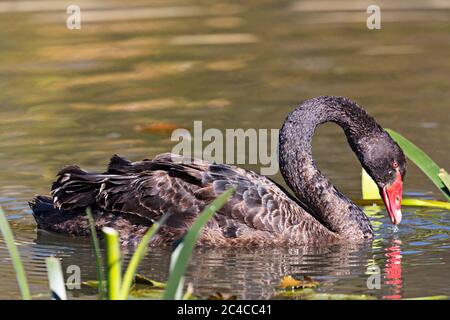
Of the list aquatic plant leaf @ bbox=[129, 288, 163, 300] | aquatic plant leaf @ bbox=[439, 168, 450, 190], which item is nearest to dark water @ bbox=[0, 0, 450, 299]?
aquatic plant leaf @ bbox=[129, 288, 163, 300]

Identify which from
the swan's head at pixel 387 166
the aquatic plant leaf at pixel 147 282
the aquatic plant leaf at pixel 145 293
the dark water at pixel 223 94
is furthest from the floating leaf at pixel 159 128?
the aquatic plant leaf at pixel 145 293

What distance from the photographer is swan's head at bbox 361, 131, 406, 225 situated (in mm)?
8000

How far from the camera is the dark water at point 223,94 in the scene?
7.52 m

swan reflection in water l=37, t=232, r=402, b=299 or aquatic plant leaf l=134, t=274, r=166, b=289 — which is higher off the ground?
aquatic plant leaf l=134, t=274, r=166, b=289

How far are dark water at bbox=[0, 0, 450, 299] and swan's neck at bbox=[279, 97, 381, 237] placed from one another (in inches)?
11.3

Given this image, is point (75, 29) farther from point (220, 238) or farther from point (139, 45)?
point (220, 238)

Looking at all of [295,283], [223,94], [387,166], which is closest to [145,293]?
[295,283]

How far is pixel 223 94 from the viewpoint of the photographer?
1327cm

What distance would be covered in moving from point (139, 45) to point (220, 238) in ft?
29.3

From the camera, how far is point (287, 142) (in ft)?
26.8

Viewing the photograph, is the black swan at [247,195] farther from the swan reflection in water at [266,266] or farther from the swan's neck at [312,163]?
the swan reflection in water at [266,266]

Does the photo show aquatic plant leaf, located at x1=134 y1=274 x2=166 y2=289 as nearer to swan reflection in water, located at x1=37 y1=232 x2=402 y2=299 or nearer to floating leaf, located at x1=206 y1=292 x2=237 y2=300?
swan reflection in water, located at x1=37 y1=232 x2=402 y2=299

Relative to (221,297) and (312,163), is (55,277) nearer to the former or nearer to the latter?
(221,297)
